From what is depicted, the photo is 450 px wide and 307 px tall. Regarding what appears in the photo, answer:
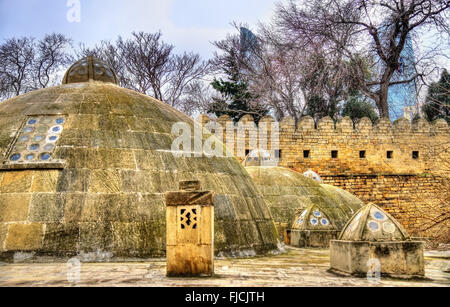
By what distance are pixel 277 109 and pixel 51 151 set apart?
78.5ft

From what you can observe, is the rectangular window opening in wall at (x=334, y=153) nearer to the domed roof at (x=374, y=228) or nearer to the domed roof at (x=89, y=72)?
the domed roof at (x=89, y=72)

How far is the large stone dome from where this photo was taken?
272 inches

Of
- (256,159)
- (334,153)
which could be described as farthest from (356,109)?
(256,159)

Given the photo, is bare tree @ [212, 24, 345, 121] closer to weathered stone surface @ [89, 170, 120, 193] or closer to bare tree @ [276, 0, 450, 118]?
bare tree @ [276, 0, 450, 118]

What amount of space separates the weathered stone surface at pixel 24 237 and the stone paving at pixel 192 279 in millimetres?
321

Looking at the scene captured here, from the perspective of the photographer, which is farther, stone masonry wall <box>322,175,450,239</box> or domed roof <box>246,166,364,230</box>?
stone masonry wall <box>322,175,450,239</box>

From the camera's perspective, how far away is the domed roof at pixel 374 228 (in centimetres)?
608

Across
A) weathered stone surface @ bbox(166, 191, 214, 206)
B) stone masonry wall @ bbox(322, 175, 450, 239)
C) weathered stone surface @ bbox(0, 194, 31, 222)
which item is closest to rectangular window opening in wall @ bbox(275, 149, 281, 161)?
stone masonry wall @ bbox(322, 175, 450, 239)

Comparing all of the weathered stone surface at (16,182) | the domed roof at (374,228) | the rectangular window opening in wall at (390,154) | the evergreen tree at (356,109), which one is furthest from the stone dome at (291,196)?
the evergreen tree at (356,109)

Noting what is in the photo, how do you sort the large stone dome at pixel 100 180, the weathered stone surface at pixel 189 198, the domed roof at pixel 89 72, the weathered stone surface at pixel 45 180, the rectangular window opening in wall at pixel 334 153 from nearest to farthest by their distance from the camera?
the weathered stone surface at pixel 189 198 < the large stone dome at pixel 100 180 < the weathered stone surface at pixel 45 180 < the domed roof at pixel 89 72 < the rectangular window opening in wall at pixel 334 153

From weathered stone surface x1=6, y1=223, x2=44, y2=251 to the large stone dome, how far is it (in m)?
0.01

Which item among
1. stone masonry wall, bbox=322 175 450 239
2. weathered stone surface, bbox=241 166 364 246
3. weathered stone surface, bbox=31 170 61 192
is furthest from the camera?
stone masonry wall, bbox=322 175 450 239

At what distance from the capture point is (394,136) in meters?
24.9

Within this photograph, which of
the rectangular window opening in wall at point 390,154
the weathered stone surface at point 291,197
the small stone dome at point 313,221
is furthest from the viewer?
the rectangular window opening in wall at point 390,154
